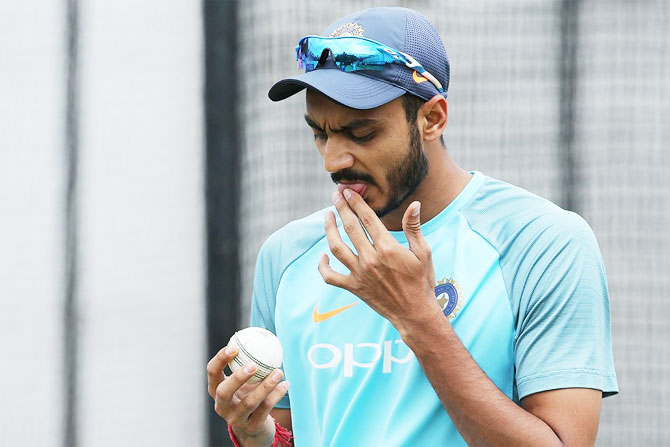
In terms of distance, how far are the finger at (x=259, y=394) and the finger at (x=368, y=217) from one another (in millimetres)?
367

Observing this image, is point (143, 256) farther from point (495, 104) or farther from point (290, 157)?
point (495, 104)

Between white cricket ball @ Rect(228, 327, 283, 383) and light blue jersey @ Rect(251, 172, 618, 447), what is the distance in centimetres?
11

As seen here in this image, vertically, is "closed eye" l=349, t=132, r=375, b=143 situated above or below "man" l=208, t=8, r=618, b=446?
above

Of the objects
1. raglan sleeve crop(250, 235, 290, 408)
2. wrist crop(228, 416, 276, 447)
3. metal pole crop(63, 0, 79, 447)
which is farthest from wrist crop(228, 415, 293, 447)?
metal pole crop(63, 0, 79, 447)

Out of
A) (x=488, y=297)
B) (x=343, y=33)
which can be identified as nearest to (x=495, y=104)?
(x=343, y=33)

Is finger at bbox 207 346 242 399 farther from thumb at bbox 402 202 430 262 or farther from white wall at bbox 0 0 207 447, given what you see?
white wall at bbox 0 0 207 447

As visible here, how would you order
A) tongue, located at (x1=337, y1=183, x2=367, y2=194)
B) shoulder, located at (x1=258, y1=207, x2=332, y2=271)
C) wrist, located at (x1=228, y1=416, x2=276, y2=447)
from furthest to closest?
1. shoulder, located at (x1=258, y1=207, x2=332, y2=271)
2. wrist, located at (x1=228, y1=416, x2=276, y2=447)
3. tongue, located at (x1=337, y1=183, x2=367, y2=194)

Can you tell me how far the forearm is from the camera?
6.23 ft

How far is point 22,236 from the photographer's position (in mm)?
3615

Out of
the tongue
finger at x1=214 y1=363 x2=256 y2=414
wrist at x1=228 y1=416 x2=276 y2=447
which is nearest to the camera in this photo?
finger at x1=214 y1=363 x2=256 y2=414

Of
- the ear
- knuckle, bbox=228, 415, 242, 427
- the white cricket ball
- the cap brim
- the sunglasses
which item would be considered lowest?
knuckle, bbox=228, 415, 242, 427

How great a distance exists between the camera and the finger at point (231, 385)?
2104 mm

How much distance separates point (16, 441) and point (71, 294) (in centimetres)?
59

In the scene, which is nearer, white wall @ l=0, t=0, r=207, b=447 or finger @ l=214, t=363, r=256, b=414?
finger @ l=214, t=363, r=256, b=414
